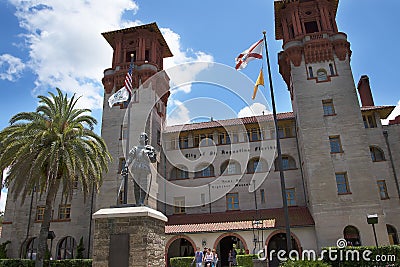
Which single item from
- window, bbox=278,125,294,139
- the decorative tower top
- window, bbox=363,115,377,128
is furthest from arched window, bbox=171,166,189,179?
window, bbox=363,115,377,128

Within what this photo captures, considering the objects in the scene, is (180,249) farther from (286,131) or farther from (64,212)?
(286,131)

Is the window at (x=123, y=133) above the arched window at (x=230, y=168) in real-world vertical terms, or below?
above

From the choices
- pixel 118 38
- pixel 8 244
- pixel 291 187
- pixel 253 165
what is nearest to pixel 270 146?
pixel 253 165

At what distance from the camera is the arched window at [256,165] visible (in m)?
34.8

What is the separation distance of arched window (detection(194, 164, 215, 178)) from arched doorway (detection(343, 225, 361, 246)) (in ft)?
46.9

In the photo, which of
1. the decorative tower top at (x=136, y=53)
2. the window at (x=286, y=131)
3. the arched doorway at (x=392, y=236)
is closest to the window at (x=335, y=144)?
the window at (x=286, y=131)

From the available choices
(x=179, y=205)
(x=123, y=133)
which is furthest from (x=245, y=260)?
(x=123, y=133)

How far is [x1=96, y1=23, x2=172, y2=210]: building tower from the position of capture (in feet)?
105

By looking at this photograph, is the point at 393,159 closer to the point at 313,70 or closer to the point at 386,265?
the point at 313,70

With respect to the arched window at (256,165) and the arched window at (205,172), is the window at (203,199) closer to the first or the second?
the arched window at (205,172)

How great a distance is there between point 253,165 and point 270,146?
280cm

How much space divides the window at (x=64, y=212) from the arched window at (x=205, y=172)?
546 inches

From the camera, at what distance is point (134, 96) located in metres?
34.1

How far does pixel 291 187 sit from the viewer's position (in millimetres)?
32719
